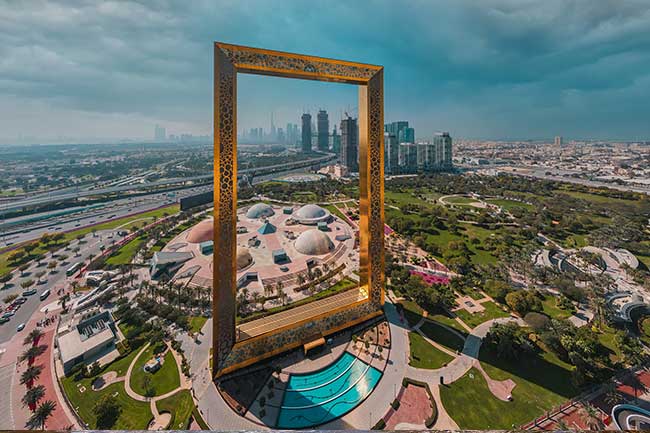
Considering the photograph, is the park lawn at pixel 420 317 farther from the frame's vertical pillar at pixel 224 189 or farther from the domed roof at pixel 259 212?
the domed roof at pixel 259 212

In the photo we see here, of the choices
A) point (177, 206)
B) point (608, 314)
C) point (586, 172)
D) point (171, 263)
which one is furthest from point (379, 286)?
point (586, 172)

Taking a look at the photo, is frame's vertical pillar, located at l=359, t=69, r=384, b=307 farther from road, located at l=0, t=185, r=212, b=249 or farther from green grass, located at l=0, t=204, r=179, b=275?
road, located at l=0, t=185, r=212, b=249

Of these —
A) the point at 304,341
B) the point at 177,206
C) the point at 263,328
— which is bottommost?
the point at 304,341

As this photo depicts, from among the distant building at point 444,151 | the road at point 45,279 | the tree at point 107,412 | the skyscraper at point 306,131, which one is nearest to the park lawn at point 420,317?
the tree at point 107,412

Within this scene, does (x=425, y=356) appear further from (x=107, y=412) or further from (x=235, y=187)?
(x=107, y=412)

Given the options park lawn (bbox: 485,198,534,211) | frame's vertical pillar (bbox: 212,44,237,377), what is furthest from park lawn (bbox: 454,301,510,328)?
park lawn (bbox: 485,198,534,211)

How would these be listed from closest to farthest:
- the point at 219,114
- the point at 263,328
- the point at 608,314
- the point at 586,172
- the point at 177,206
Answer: the point at 219,114 < the point at 263,328 < the point at 608,314 < the point at 177,206 < the point at 586,172

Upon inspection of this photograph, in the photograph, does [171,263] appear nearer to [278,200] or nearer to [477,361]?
[477,361]
